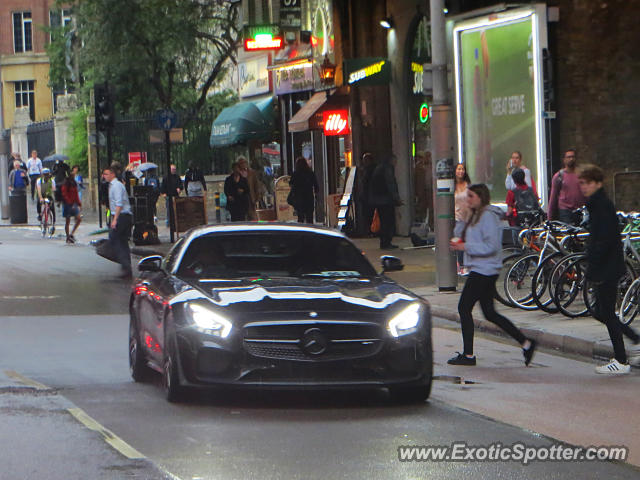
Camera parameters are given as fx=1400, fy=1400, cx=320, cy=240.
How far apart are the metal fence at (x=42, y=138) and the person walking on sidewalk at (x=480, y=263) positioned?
49.6 metres

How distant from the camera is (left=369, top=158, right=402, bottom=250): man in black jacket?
26.2m

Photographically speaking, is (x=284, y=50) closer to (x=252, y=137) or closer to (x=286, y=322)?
(x=252, y=137)

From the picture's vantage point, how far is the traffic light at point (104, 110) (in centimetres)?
3478

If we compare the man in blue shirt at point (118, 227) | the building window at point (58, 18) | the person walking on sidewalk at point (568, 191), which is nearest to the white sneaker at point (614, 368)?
the person walking on sidewalk at point (568, 191)

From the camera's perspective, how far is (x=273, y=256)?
11023mm

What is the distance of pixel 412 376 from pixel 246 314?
125 centimetres

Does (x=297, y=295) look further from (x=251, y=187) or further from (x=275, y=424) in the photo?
(x=251, y=187)

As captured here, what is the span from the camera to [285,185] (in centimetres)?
3547

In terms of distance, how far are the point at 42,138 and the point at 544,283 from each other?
49.8 m

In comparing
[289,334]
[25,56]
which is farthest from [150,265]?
[25,56]

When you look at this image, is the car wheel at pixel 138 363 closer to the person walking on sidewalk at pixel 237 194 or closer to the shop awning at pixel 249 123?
the person walking on sidewalk at pixel 237 194

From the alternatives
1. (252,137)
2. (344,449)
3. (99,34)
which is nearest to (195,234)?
(344,449)

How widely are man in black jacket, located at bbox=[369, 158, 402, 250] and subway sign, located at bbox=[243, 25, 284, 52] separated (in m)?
8.74

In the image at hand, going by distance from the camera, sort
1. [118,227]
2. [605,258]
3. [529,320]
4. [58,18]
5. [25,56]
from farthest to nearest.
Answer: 1. [25,56]
2. [58,18]
3. [118,227]
4. [529,320]
5. [605,258]
